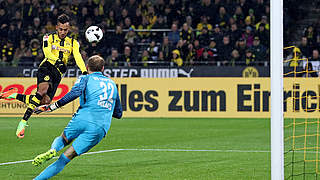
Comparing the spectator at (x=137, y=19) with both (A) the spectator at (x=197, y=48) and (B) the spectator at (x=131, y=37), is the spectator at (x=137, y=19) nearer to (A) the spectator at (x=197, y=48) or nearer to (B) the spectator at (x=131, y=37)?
(B) the spectator at (x=131, y=37)

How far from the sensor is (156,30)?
25.4m

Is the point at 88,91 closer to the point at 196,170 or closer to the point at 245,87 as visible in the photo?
the point at 196,170

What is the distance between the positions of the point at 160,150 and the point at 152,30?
13.5 m

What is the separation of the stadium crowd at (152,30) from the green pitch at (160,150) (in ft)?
13.7

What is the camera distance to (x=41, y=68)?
11.8 metres

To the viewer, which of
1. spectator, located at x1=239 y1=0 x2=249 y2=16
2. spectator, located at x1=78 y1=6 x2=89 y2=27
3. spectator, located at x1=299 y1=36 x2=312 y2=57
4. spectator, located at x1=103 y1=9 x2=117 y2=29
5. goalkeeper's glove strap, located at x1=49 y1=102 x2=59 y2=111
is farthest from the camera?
spectator, located at x1=78 y1=6 x2=89 y2=27

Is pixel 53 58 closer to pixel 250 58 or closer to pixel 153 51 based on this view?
pixel 250 58

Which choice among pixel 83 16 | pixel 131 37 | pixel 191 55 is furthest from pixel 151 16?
pixel 191 55

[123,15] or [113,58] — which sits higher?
[123,15]

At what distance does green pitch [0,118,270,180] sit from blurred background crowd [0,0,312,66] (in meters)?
4.20

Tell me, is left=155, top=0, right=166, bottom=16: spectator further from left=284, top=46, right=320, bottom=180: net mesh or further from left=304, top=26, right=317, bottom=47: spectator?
left=304, top=26, right=317, bottom=47: spectator

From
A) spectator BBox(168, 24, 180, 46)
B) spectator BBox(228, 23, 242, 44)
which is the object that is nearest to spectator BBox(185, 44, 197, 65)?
spectator BBox(168, 24, 180, 46)

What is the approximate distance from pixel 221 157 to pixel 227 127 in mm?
6808

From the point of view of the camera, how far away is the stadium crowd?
23719 millimetres
